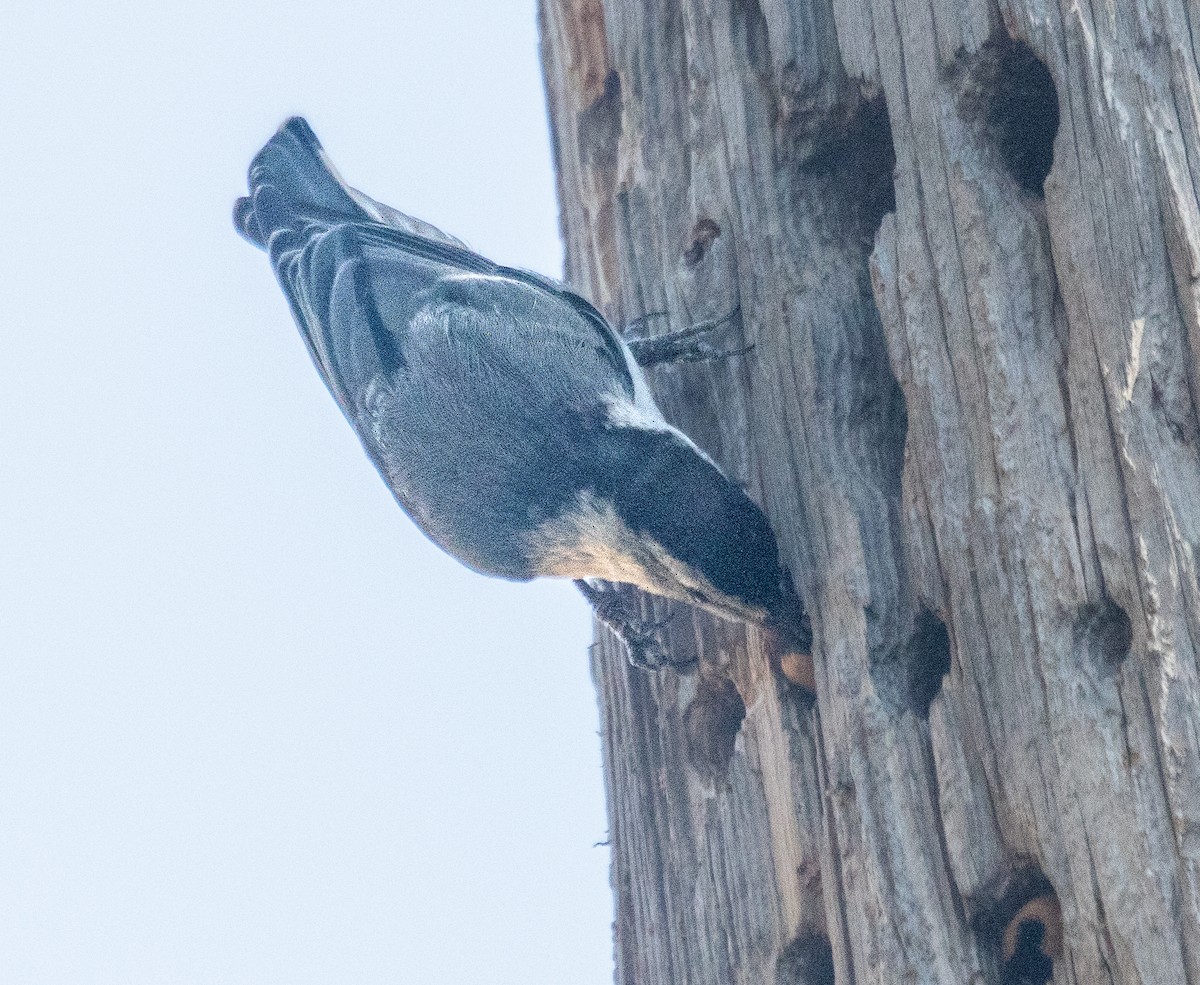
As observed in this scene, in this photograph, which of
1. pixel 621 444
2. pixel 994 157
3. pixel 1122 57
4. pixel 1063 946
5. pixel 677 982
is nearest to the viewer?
pixel 1063 946

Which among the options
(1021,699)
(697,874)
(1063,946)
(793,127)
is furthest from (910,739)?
(793,127)

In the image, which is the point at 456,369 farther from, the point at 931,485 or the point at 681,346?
the point at 931,485

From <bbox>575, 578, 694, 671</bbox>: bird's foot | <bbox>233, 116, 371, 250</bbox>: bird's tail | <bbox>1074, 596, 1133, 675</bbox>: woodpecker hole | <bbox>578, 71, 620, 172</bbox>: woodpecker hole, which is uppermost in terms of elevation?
<bbox>233, 116, 371, 250</bbox>: bird's tail

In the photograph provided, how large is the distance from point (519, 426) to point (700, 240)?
56 cm

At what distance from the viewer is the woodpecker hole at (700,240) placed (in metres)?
3.69

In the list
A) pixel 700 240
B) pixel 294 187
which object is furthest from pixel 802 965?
pixel 294 187

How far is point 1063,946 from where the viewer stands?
8.68ft

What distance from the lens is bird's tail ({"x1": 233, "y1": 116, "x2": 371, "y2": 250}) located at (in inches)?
185

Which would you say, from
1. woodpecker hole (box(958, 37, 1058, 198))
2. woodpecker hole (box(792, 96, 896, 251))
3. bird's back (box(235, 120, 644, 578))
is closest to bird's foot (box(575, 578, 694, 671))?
bird's back (box(235, 120, 644, 578))

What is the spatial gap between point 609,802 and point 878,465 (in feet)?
3.32

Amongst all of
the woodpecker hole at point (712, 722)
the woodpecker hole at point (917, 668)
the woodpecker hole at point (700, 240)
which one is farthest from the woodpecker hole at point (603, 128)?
the woodpecker hole at point (917, 668)

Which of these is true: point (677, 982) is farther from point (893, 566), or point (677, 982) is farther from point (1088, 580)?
point (1088, 580)

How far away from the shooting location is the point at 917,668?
9.97ft

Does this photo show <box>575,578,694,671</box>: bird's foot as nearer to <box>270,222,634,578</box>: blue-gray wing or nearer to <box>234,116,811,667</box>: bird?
<box>234,116,811,667</box>: bird
